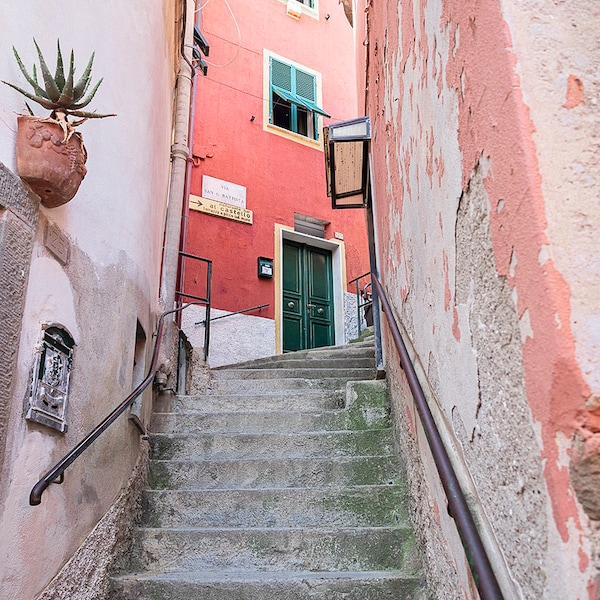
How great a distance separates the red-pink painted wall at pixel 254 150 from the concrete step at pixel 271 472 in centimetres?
362

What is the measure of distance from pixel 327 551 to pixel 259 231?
533cm

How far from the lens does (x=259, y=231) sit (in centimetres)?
749

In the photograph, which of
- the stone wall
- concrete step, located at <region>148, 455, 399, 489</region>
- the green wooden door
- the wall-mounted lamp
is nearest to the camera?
the stone wall

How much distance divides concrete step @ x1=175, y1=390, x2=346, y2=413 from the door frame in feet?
10.1

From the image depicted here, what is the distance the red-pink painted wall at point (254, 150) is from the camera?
7.09 m

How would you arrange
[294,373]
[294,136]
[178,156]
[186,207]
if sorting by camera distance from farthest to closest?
[294,136] → [186,207] → [178,156] → [294,373]

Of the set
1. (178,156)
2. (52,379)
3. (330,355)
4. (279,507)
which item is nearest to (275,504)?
(279,507)

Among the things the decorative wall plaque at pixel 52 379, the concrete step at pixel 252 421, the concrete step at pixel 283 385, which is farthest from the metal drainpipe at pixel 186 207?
the decorative wall plaque at pixel 52 379

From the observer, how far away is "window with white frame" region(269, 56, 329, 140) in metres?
8.51

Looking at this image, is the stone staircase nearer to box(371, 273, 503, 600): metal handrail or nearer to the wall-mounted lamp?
box(371, 273, 503, 600): metal handrail

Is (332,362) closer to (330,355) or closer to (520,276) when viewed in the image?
(330,355)

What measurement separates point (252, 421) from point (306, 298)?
4291 millimetres

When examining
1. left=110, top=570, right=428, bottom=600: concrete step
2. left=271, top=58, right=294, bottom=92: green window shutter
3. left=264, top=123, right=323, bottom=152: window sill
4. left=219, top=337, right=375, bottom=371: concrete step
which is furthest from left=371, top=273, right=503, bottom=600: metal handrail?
left=271, top=58, right=294, bottom=92: green window shutter

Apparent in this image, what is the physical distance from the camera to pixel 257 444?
3.38m
